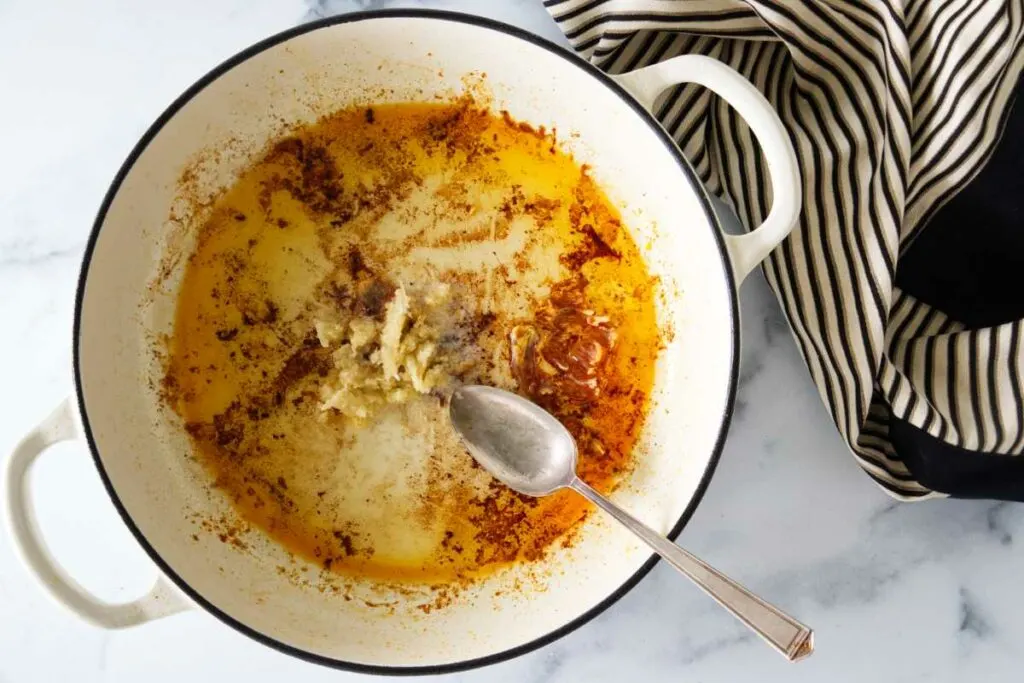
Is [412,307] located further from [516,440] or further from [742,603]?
[742,603]

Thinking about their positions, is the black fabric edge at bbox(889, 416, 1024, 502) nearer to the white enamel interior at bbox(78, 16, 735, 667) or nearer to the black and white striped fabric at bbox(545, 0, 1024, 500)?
the black and white striped fabric at bbox(545, 0, 1024, 500)

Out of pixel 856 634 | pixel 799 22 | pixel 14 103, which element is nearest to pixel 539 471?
pixel 856 634

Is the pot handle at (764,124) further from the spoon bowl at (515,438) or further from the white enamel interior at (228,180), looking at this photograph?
the spoon bowl at (515,438)

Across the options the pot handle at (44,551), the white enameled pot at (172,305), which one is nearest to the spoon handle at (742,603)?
the white enameled pot at (172,305)

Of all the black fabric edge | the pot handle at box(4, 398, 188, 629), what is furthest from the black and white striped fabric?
the pot handle at box(4, 398, 188, 629)

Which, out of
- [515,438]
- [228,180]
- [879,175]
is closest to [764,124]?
[879,175]
